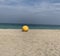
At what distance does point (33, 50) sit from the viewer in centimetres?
769

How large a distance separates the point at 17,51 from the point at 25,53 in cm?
44

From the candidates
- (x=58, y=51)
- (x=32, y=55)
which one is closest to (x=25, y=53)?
(x=32, y=55)

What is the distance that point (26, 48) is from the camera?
7977mm

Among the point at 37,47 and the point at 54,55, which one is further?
the point at 37,47

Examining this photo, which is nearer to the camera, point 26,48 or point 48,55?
point 48,55

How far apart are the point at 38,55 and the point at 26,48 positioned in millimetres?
1155

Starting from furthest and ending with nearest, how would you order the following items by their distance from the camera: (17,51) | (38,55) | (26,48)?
(26,48) < (17,51) < (38,55)

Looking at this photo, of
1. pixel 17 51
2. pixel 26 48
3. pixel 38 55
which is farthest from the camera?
pixel 26 48

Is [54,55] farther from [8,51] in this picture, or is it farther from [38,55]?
[8,51]

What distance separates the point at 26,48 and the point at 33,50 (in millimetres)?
423

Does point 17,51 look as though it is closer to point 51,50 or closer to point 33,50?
point 33,50

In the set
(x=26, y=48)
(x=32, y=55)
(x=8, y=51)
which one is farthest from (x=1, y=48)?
(x=32, y=55)

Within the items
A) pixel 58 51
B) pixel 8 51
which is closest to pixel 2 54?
pixel 8 51

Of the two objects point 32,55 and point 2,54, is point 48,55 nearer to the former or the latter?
point 32,55
